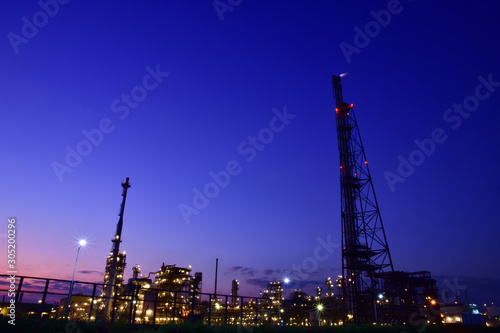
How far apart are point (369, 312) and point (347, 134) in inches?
941

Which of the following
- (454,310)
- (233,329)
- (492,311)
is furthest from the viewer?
(492,311)

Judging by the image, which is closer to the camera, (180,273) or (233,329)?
(233,329)

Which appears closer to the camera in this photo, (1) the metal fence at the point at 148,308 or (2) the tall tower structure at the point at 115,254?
(1) the metal fence at the point at 148,308

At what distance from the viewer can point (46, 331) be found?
30.9ft

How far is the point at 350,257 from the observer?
4356 cm

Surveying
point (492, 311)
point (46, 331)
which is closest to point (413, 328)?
point (46, 331)

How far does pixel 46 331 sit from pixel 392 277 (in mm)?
37428

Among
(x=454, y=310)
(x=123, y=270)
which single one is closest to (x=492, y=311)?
(x=454, y=310)

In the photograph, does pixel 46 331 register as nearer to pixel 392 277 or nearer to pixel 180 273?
pixel 392 277

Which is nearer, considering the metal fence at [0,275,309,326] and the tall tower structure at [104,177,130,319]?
the metal fence at [0,275,309,326]


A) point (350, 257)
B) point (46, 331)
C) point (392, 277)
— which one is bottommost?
point (46, 331)

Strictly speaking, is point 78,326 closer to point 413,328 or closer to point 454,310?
point 413,328

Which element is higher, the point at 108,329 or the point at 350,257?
the point at 350,257

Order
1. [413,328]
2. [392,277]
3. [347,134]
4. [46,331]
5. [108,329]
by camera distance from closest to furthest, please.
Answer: [46,331] < [108,329] < [413,328] < [392,277] < [347,134]
